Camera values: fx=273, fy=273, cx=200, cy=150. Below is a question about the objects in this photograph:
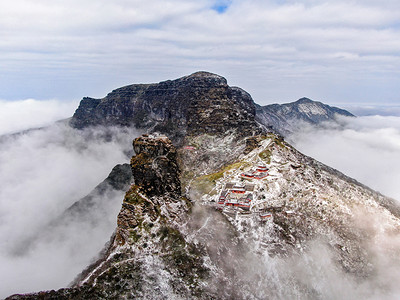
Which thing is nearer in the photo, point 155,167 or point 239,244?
point 239,244

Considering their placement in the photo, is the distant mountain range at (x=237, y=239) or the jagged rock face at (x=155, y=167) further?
the jagged rock face at (x=155, y=167)

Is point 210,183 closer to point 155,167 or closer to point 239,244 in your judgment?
point 155,167

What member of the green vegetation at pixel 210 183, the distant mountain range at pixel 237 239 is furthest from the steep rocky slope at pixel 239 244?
the green vegetation at pixel 210 183

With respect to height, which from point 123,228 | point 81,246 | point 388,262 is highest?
point 123,228

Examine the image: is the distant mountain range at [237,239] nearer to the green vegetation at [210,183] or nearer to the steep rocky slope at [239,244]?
the steep rocky slope at [239,244]

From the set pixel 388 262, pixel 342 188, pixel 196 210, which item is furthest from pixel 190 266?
pixel 342 188

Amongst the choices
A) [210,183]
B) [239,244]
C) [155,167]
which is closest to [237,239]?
[239,244]

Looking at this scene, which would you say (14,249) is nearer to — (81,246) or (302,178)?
(81,246)

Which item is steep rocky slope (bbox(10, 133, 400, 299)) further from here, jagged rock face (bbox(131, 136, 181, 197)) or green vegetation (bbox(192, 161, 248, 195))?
green vegetation (bbox(192, 161, 248, 195))
